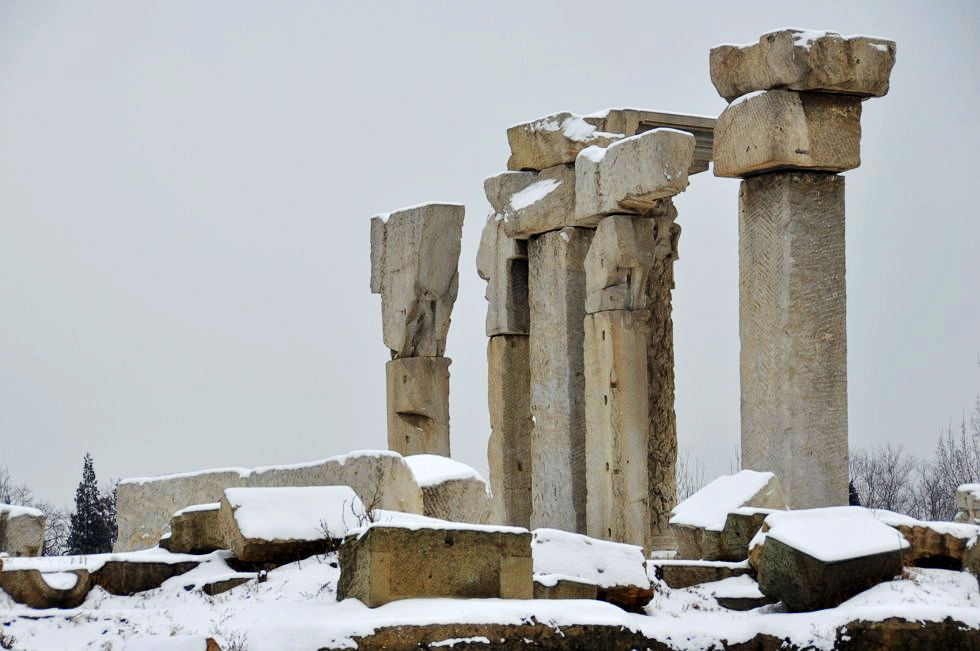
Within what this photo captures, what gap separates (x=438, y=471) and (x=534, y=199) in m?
5.20

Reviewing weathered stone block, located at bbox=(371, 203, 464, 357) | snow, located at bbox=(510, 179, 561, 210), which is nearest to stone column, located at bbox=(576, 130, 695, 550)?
snow, located at bbox=(510, 179, 561, 210)

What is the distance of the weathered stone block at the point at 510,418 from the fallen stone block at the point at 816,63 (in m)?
4.88

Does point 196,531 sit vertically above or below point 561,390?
below

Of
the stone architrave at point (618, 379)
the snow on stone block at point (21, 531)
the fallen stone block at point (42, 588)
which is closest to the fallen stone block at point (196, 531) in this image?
the fallen stone block at point (42, 588)

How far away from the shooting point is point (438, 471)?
14.4 m

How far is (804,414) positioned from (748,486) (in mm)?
2282

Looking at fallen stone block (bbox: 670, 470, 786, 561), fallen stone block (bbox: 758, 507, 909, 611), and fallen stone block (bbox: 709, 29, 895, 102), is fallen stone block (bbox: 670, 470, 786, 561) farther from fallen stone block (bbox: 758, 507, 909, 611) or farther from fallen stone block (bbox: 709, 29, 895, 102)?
fallen stone block (bbox: 709, 29, 895, 102)

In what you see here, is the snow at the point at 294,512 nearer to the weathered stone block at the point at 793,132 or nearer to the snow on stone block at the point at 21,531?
the snow on stone block at the point at 21,531

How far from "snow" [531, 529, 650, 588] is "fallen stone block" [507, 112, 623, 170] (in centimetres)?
804

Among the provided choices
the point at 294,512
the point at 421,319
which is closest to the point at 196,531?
the point at 294,512

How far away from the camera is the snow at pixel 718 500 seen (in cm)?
1306

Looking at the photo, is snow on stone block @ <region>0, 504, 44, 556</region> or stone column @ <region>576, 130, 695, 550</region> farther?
stone column @ <region>576, 130, 695, 550</region>

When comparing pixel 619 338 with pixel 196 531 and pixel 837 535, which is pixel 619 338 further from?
pixel 837 535

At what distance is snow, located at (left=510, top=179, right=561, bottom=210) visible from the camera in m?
18.8
